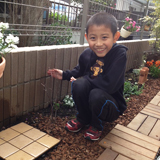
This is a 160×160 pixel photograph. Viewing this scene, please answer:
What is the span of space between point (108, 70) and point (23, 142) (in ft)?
3.57

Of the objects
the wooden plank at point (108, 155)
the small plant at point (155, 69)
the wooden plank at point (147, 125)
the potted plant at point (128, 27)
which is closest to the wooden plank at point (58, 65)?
the wooden plank at point (108, 155)

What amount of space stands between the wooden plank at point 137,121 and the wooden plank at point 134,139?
228mm

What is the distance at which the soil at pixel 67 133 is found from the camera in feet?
6.12

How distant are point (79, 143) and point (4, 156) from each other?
2.33 ft

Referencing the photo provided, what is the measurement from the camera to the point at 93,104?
6.66 feet

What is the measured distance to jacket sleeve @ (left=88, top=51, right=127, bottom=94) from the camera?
2.04 m

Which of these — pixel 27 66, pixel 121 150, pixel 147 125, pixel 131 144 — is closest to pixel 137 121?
pixel 147 125

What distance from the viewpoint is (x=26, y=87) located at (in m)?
2.30

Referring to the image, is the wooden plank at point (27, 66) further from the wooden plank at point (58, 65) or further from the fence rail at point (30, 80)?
the wooden plank at point (58, 65)

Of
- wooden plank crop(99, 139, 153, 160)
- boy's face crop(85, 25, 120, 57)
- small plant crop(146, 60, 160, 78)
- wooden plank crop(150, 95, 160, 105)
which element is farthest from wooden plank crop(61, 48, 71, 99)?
small plant crop(146, 60, 160, 78)

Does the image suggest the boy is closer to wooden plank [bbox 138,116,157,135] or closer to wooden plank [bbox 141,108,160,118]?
wooden plank [bbox 138,116,157,135]

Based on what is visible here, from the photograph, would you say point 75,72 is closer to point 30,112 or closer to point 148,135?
point 30,112

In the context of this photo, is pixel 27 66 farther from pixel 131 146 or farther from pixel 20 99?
pixel 131 146

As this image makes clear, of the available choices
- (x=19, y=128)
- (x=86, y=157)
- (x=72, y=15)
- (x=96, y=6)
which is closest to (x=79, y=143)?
(x=86, y=157)
